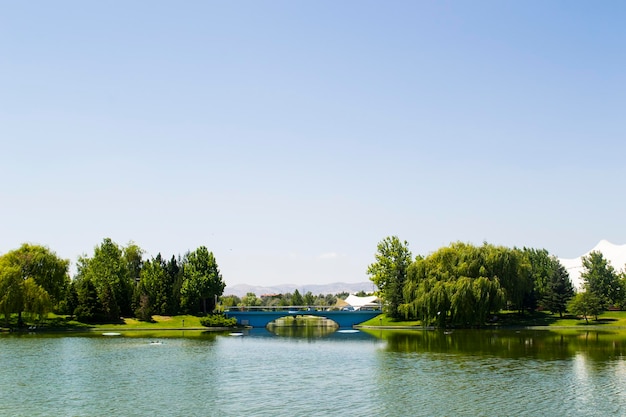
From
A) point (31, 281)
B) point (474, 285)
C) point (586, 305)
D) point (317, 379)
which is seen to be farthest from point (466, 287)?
point (31, 281)

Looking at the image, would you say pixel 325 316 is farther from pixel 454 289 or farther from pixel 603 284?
pixel 603 284

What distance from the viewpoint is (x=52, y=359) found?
5472 centimetres

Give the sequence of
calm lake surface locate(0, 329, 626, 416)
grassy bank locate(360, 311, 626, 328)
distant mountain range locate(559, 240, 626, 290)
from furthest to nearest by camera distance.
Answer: distant mountain range locate(559, 240, 626, 290) → grassy bank locate(360, 311, 626, 328) → calm lake surface locate(0, 329, 626, 416)

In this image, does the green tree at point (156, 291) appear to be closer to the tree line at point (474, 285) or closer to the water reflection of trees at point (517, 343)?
the tree line at point (474, 285)

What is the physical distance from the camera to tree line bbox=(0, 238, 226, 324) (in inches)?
3573

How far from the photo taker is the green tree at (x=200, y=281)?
118625 mm

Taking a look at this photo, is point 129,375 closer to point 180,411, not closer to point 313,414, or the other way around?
point 180,411

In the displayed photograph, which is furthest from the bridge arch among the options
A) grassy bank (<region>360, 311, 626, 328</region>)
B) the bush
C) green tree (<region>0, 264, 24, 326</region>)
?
green tree (<region>0, 264, 24, 326</region>)

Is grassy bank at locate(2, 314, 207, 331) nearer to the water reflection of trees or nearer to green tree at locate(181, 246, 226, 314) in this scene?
green tree at locate(181, 246, 226, 314)

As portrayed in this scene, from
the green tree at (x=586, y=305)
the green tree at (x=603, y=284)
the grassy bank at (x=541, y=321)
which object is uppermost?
the green tree at (x=603, y=284)

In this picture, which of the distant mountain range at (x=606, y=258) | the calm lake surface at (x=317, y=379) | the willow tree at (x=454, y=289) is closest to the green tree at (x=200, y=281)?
the willow tree at (x=454, y=289)

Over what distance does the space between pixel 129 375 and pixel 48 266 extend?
62.1 m

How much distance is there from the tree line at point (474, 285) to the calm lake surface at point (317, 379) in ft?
62.4

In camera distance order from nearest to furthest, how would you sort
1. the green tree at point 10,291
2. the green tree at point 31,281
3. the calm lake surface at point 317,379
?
1. the calm lake surface at point 317,379
2. the green tree at point 10,291
3. the green tree at point 31,281
